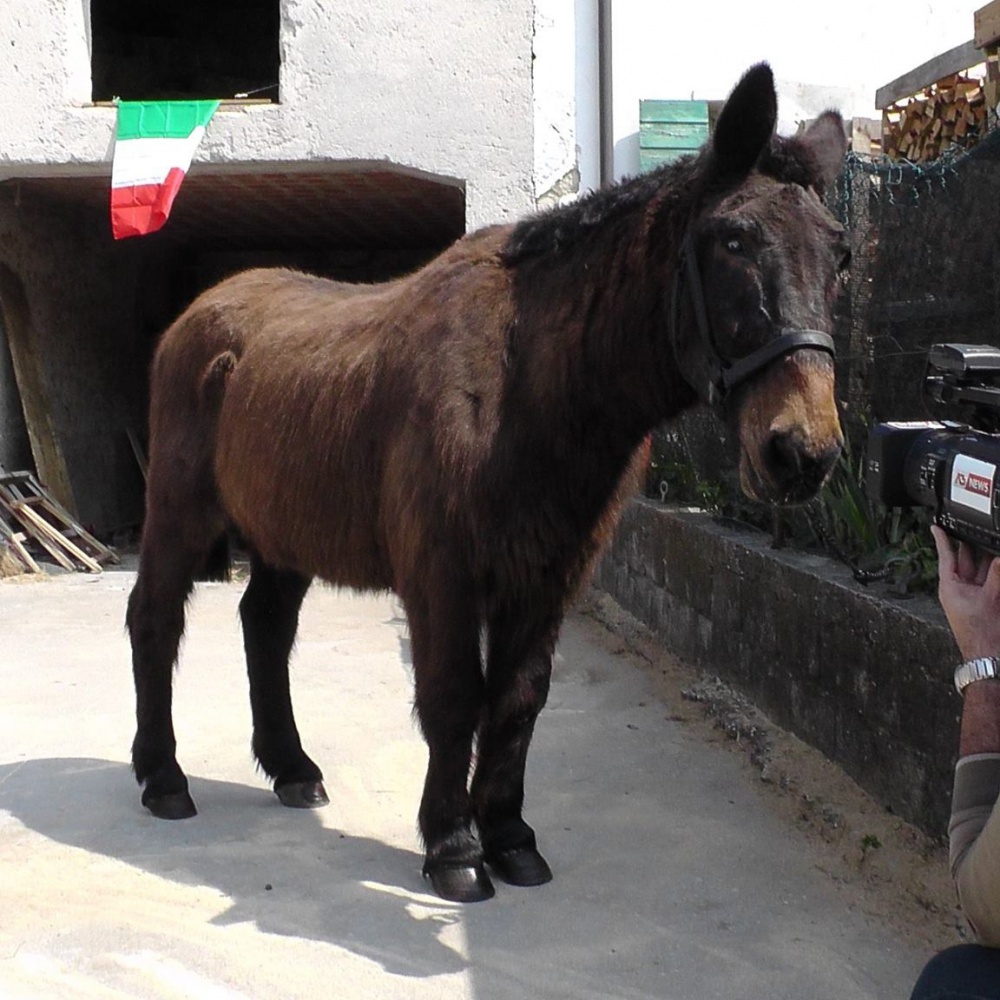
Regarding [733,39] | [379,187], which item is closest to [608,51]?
[733,39]

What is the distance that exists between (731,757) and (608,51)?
608 centimetres

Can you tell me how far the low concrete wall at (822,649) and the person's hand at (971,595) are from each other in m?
1.87

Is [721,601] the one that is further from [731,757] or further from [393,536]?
[393,536]

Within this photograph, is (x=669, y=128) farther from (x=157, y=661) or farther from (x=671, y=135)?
(x=157, y=661)

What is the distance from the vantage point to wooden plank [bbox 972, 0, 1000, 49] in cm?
532

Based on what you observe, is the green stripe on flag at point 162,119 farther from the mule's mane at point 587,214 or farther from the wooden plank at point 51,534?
the mule's mane at point 587,214

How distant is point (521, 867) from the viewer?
368 cm

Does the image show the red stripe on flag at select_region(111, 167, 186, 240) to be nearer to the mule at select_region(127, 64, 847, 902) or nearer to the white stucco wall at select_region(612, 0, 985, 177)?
the white stucco wall at select_region(612, 0, 985, 177)

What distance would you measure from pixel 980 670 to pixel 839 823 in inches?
97.3

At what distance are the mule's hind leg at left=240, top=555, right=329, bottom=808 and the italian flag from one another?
14.2 ft

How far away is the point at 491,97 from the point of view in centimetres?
806

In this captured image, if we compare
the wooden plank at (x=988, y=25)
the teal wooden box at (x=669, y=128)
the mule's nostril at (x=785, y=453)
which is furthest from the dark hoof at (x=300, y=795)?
the teal wooden box at (x=669, y=128)

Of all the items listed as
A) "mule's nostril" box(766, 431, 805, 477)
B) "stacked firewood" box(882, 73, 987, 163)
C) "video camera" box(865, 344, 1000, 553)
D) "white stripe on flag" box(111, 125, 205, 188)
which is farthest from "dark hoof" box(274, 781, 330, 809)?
"white stripe on flag" box(111, 125, 205, 188)

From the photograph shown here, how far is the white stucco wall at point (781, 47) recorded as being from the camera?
355 inches
